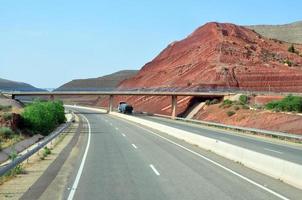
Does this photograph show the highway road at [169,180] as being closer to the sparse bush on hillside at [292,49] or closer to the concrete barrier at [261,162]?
the concrete barrier at [261,162]

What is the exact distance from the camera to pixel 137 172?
1806 centimetres

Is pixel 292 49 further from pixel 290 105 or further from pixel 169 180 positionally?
pixel 169 180

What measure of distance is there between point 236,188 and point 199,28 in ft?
487

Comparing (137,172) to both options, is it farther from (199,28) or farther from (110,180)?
(199,28)

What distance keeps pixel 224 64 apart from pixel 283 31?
75539mm

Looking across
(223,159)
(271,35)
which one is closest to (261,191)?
(223,159)

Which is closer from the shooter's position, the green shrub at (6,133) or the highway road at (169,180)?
the highway road at (169,180)

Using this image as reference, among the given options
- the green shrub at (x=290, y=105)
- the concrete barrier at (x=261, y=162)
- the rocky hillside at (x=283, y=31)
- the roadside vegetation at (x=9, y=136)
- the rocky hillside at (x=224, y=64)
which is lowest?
the roadside vegetation at (x=9, y=136)

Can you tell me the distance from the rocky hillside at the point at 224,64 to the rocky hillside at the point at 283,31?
3380 centimetres

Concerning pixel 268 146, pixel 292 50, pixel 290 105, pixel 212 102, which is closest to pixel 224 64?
pixel 292 50

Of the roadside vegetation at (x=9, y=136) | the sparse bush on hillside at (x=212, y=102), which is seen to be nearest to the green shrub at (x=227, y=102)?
the sparse bush on hillside at (x=212, y=102)

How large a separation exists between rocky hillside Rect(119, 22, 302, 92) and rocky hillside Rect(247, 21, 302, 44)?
33.8m

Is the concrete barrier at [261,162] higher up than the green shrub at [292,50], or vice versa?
the green shrub at [292,50]

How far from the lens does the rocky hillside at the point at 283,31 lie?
605 ft
